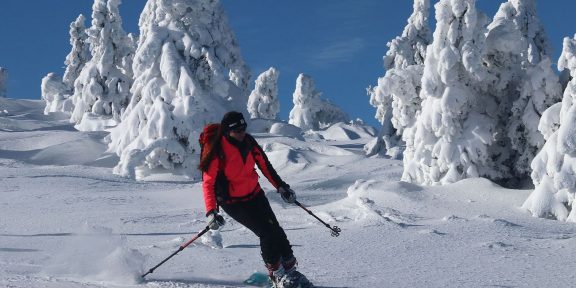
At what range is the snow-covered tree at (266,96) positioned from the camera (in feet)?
224

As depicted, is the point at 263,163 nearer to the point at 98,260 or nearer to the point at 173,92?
the point at 98,260

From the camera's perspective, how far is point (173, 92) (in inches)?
1041

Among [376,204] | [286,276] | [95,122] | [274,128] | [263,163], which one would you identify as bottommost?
[95,122]

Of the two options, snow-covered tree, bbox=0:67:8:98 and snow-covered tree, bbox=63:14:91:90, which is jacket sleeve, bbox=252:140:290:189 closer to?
snow-covered tree, bbox=63:14:91:90

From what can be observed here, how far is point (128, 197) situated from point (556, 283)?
14.1 meters

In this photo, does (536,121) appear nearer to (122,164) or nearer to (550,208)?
(550,208)

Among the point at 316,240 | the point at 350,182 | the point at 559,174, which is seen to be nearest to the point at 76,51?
the point at 350,182

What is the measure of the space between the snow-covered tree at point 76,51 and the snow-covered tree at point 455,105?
1943 inches

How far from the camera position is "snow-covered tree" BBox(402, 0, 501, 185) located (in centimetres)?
1609

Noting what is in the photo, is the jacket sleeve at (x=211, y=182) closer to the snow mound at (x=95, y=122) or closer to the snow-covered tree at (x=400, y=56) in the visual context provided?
the snow-covered tree at (x=400, y=56)

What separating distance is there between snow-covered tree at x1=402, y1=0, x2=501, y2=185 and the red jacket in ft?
36.4

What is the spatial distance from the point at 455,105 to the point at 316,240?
29.2 feet

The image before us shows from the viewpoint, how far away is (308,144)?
37312mm

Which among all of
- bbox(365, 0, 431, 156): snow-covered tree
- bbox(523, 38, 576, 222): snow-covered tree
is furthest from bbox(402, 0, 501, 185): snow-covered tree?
bbox(365, 0, 431, 156): snow-covered tree
